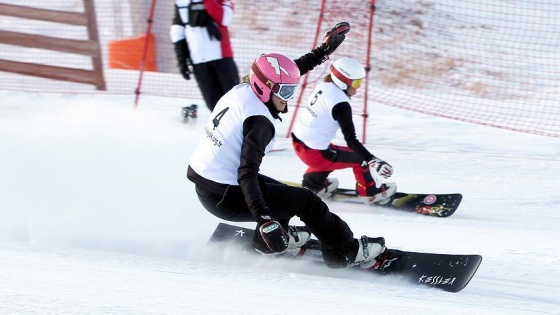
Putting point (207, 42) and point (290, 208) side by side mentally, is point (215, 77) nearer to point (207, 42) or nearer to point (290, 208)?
point (207, 42)

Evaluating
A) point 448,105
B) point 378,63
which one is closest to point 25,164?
point 448,105

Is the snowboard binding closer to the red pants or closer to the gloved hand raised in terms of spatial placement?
the red pants

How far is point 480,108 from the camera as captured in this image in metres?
11.0

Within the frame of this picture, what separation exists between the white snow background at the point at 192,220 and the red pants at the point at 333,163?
26 centimetres

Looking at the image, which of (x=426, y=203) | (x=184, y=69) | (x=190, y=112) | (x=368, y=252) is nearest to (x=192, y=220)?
(x=368, y=252)

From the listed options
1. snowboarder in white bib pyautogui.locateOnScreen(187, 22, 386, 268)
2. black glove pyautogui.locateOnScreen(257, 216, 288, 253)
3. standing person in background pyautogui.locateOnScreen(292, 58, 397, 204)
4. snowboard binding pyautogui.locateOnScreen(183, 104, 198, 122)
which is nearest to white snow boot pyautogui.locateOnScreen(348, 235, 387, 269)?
snowboarder in white bib pyautogui.locateOnScreen(187, 22, 386, 268)

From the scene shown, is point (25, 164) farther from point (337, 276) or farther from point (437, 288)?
point (437, 288)

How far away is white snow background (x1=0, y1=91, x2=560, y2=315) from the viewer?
413cm

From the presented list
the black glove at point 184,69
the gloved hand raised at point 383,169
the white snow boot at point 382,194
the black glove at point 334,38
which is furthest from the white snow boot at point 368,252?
the black glove at point 184,69

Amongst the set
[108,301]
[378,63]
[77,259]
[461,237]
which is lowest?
[378,63]

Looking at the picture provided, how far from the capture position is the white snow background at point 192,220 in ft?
13.6

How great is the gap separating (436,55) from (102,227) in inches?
355

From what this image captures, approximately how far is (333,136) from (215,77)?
1621 mm

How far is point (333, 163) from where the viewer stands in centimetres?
734
